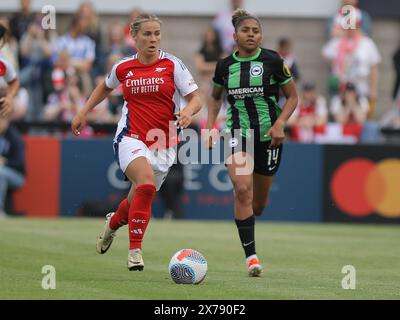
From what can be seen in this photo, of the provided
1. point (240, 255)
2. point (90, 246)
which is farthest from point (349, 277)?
point (90, 246)

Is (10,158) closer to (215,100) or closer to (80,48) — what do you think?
(80,48)

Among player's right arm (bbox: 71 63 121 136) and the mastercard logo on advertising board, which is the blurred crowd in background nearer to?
the mastercard logo on advertising board

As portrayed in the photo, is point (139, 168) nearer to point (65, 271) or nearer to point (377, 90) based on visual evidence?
point (65, 271)

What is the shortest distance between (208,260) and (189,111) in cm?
255

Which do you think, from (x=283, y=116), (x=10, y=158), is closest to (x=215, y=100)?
(x=283, y=116)

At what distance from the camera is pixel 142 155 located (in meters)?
10.5

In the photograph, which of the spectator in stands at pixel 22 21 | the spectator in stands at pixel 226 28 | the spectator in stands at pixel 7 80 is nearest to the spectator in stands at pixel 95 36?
the spectator in stands at pixel 22 21

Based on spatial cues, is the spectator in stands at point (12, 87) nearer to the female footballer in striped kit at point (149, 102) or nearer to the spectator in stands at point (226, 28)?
the female footballer in striped kit at point (149, 102)

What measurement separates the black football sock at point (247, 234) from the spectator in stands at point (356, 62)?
33.3 ft

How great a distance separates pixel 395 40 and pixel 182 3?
175 inches

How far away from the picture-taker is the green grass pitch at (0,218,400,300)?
9211mm

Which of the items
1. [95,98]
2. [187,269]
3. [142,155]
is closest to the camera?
[187,269]

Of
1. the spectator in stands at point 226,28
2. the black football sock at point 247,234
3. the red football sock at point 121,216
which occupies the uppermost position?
the spectator in stands at point 226,28

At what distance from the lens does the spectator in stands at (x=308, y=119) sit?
64.6ft
